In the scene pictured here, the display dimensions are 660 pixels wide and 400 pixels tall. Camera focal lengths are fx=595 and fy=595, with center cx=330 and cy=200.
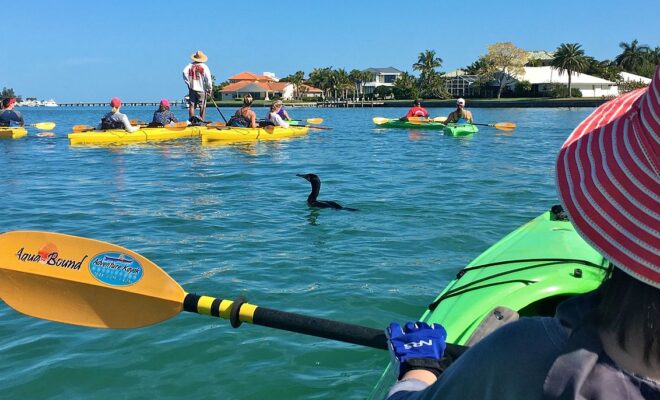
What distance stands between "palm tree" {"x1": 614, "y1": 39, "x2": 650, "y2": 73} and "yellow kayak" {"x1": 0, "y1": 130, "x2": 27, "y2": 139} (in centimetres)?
8035

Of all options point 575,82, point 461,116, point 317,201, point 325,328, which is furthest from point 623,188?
point 575,82

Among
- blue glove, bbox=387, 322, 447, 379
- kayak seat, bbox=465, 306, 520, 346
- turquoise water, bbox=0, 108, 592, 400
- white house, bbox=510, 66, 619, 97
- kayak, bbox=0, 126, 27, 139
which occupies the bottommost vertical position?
turquoise water, bbox=0, 108, 592, 400

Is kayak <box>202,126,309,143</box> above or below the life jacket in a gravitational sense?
below

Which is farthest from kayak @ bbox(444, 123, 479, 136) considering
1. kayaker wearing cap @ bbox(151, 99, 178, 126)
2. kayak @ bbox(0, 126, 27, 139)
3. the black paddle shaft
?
the black paddle shaft

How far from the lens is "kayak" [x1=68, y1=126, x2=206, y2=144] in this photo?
53.6 feet

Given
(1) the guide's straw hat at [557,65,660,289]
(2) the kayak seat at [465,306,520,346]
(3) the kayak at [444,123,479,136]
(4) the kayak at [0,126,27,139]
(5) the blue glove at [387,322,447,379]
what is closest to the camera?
(1) the guide's straw hat at [557,65,660,289]

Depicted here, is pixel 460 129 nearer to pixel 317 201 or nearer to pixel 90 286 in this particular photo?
pixel 317 201

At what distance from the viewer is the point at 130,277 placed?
3148mm

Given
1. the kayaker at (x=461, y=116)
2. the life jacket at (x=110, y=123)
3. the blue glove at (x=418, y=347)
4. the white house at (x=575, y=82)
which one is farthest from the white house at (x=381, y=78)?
the blue glove at (x=418, y=347)

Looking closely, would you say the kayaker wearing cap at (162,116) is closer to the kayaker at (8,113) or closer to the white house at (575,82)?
the kayaker at (8,113)

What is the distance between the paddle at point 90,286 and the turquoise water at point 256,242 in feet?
1.56

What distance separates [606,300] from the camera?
3.23 feet

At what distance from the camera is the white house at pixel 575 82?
6594 centimetres

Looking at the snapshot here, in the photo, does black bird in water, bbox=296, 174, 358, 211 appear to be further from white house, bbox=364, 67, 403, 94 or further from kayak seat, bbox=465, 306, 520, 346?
white house, bbox=364, 67, 403, 94
